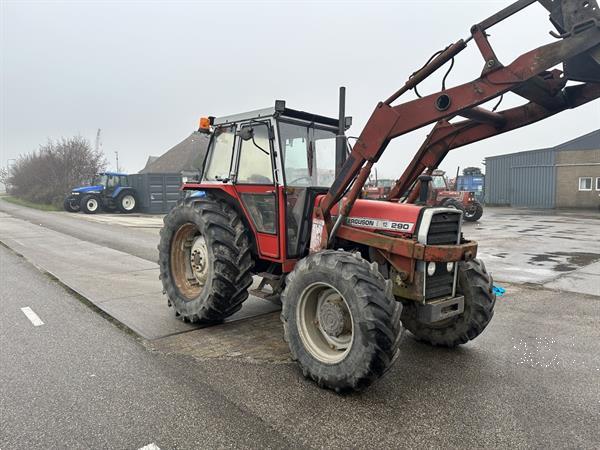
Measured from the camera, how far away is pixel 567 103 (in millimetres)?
3309

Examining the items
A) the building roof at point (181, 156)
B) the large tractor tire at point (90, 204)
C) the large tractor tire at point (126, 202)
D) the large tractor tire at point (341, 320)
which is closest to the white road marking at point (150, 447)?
the large tractor tire at point (341, 320)

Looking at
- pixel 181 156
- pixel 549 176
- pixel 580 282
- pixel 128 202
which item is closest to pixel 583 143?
pixel 549 176

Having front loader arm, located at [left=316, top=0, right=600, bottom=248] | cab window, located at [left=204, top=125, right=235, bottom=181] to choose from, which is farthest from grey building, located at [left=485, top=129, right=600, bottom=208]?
cab window, located at [left=204, top=125, right=235, bottom=181]

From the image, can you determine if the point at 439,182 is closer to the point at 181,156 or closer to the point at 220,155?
the point at 220,155

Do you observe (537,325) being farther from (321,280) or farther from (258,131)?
(258,131)

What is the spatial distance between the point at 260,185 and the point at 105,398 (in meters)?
2.40

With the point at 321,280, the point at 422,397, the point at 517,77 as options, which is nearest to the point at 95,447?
the point at 321,280

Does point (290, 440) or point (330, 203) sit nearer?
point (290, 440)

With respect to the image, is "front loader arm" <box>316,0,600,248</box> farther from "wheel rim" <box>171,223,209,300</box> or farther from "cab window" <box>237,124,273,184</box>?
"wheel rim" <box>171,223,209,300</box>

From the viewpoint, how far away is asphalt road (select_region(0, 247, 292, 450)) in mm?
2811

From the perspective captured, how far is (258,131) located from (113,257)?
6.99m

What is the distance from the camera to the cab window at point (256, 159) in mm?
4504

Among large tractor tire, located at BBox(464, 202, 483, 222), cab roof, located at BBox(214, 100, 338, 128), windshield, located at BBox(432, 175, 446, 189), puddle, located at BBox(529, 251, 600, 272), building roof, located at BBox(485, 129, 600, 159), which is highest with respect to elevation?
building roof, located at BBox(485, 129, 600, 159)

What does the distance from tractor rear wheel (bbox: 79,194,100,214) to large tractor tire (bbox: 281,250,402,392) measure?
84.5 feet
